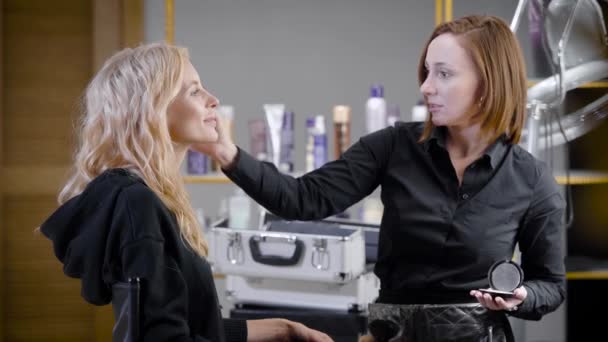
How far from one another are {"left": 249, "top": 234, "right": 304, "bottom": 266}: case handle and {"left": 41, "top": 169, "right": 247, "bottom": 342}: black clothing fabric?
1.39 m

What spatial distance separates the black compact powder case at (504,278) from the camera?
1699mm

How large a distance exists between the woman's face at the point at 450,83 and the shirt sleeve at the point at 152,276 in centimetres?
78

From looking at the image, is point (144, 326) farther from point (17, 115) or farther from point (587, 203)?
point (17, 115)

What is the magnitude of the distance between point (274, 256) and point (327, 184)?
3.08 feet

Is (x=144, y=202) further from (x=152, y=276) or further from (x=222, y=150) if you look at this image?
(x=222, y=150)

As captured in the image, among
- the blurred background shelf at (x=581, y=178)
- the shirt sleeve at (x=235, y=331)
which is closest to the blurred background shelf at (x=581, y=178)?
the blurred background shelf at (x=581, y=178)

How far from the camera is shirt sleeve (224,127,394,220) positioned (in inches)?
77.0

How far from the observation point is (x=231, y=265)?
2.98m

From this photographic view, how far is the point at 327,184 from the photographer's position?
80.0 inches

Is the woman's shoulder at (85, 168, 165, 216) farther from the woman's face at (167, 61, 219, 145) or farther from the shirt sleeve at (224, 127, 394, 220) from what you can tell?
the shirt sleeve at (224, 127, 394, 220)

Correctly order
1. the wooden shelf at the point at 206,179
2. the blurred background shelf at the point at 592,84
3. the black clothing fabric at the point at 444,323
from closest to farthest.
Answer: the black clothing fabric at the point at 444,323
the blurred background shelf at the point at 592,84
the wooden shelf at the point at 206,179

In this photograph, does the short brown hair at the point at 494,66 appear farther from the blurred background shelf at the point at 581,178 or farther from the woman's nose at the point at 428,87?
the blurred background shelf at the point at 581,178

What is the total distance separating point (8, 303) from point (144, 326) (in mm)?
2812

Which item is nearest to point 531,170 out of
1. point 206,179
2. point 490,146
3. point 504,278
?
point 490,146
